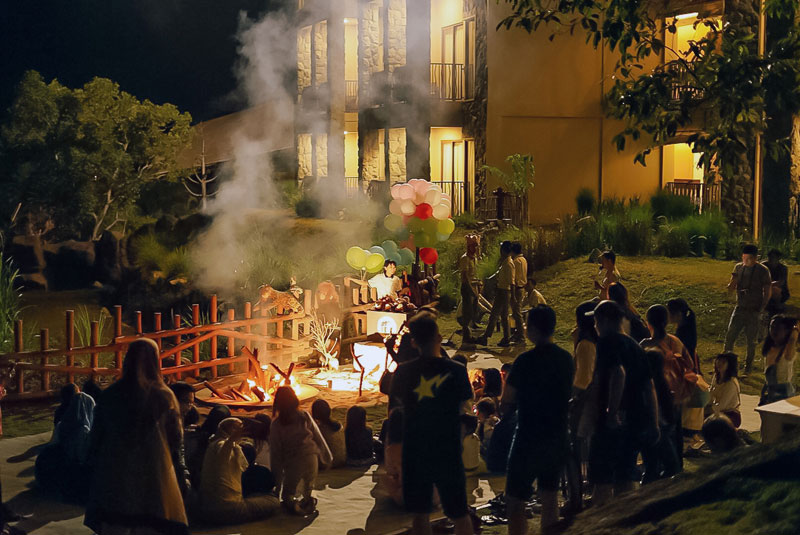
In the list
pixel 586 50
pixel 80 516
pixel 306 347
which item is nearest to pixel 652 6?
pixel 586 50

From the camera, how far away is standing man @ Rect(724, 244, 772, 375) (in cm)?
1231

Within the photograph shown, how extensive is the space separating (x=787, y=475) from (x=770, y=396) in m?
4.78

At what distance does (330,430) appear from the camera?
8766 millimetres

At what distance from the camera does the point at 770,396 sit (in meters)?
9.12

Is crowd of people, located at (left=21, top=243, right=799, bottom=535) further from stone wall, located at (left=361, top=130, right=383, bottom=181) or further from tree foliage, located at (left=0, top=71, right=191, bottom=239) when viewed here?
tree foliage, located at (left=0, top=71, right=191, bottom=239)

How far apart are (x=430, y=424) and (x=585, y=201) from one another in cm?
2040

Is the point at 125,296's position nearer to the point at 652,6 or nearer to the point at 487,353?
the point at 487,353

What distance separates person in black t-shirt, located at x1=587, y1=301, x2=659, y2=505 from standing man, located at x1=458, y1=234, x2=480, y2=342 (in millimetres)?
8945

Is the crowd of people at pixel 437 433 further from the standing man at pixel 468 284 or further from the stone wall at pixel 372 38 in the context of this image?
the stone wall at pixel 372 38

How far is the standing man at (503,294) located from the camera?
49.4ft

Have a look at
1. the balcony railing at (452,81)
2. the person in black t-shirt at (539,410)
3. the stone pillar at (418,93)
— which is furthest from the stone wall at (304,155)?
the person in black t-shirt at (539,410)

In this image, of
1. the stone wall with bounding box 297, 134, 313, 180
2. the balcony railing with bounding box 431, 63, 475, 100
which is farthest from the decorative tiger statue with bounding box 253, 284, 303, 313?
the stone wall with bounding box 297, 134, 313, 180

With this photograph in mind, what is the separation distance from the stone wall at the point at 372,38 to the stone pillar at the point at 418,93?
8.93ft

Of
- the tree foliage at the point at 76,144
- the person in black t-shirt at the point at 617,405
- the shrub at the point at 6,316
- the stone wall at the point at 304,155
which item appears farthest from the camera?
the tree foliage at the point at 76,144
